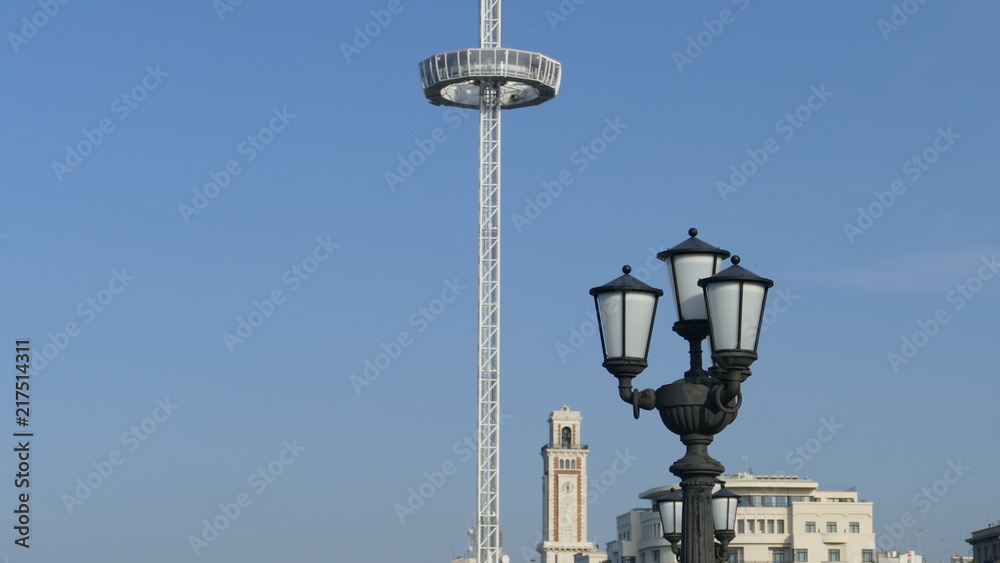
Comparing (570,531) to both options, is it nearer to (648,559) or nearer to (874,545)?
(648,559)

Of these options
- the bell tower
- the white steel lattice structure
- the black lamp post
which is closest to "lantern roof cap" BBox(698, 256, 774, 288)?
the black lamp post

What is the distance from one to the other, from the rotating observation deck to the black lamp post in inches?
3814

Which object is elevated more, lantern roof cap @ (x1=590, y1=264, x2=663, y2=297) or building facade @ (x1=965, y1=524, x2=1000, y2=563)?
building facade @ (x1=965, y1=524, x2=1000, y2=563)

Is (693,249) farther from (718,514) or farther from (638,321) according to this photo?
(718,514)

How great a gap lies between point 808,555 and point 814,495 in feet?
21.4

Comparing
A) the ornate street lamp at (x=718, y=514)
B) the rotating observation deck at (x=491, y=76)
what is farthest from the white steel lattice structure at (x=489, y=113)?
the ornate street lamp at (x=718, y=514)

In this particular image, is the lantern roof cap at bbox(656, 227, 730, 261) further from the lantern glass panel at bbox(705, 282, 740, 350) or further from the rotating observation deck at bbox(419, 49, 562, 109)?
the rotating observation deck at bbox(419, 49, 562, 109)

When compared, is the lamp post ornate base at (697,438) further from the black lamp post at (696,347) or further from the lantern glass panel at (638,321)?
the lantern glass panel at (638,321)

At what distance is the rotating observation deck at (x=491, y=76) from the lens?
109 metres

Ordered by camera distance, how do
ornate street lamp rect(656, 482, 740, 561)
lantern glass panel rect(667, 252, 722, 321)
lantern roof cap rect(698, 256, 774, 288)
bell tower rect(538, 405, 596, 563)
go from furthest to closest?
bell tower rect(538, 405, 596, 563), ornate street lamp rect(656, 482, 740, 561), lantern glass panel rect(667, 252, 722, 321), lantern roof cap rect(698, 256, 774, 288)

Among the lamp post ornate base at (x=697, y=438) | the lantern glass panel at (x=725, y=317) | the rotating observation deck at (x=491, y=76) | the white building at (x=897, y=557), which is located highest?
the rotating observation deck at (x=491, y=76)

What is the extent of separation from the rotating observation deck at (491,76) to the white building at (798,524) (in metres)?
39.3

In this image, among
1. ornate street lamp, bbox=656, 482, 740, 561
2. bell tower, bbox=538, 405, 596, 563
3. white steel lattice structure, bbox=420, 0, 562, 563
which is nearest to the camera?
ornate street lamp, bbox=656, 482, 740, 561

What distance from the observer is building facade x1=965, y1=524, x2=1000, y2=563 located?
13225 centimetres
